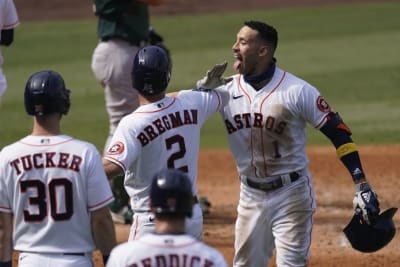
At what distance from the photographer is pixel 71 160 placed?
4617 millimetres

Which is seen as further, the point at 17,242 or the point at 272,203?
the point at 272,203

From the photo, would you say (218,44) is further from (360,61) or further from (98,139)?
(98,139)

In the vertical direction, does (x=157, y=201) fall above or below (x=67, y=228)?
above

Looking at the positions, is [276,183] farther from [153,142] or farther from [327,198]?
[327,198]

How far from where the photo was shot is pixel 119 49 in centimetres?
910

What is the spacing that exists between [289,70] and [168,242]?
11.2 metres

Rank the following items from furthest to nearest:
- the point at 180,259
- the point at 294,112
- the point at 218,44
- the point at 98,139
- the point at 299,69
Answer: the point at 218,44 → the point at 299,69 → the point at 98,139 → the point at 294,112 → the point at 180,259

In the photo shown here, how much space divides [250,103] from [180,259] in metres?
2.33

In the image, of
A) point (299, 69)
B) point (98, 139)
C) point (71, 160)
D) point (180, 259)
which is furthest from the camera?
point (299, 69)

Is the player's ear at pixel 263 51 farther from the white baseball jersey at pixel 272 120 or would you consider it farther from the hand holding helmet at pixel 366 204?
the hand holding helmet at pixel 366 204

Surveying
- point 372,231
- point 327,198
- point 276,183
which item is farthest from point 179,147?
point 327,198

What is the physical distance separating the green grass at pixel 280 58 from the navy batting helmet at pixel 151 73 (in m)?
6.34

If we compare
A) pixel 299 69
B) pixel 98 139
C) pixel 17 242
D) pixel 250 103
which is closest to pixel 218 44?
pixel 299 69

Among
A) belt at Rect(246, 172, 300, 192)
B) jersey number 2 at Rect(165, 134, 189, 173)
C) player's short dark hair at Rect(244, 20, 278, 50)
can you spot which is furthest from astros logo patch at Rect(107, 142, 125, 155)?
player's short dark hair at Rect(244, 20, 278, 50)
